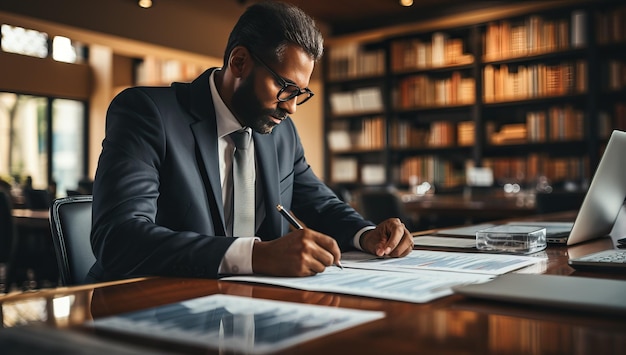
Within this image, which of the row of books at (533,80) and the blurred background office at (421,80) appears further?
the row of books at (533,80)

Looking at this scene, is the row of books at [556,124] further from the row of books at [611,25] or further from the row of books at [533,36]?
the row of books at [611,25]

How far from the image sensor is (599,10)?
608cm

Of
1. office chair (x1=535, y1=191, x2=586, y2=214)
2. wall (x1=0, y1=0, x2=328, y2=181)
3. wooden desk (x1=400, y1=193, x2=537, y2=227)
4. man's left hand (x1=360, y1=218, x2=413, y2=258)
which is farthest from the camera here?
wall (x1=0, y1=0, x2=328, y2=181)

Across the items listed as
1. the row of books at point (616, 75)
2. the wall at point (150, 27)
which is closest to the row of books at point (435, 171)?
the wall at point (150, 27)

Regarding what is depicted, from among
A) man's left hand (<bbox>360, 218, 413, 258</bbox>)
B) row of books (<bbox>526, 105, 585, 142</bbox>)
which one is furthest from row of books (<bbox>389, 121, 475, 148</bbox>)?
man's left hand (<bbox>360, 218, 413, 258</bbox>)

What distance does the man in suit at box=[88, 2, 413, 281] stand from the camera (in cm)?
111

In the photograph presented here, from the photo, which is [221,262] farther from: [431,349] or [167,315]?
[431,349]

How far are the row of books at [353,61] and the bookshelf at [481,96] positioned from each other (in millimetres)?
14

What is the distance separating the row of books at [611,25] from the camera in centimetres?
584

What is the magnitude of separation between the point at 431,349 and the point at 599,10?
6.37 meters

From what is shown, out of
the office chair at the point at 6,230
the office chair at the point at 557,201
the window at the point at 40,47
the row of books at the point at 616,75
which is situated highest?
the window at the point at 40,47

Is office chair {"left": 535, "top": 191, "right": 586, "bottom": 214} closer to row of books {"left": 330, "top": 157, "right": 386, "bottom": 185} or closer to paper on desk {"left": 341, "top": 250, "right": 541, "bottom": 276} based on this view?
paper on desk {"left": 341, "top": 250, "right": 541, "bottom": 276}

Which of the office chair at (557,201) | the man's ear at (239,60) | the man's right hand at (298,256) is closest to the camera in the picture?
the man's right hand at (298,256)

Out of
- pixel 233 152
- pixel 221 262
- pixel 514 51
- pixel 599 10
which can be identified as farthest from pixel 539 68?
pixel 221 262
